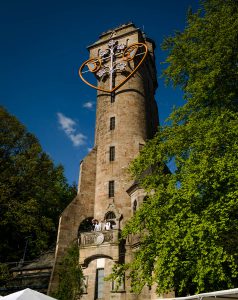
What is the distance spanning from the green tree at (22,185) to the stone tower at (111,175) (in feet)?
8.15

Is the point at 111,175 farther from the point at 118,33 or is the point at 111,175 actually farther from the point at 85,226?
the point at 118,33

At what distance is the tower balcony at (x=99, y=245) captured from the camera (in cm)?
1844

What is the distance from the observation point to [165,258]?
977 centimetres

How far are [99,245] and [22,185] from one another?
321 inches

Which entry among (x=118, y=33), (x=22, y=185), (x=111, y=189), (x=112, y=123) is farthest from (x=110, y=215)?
(x=118, y=33)

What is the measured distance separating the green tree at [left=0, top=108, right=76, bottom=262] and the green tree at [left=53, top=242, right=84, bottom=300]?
109 inches

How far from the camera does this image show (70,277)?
18547 mm

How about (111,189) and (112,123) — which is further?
(112,123)

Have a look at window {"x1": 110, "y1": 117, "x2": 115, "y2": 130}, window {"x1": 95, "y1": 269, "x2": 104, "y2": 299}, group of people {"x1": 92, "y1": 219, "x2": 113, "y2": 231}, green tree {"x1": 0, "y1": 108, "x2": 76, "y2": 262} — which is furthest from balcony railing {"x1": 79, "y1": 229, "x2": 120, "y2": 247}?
window {"x1": 110, "y1": 117, "x2": 115, "y2": 130}

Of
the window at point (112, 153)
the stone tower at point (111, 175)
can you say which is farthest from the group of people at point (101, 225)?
the window at point (112, 153)

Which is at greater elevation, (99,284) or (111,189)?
(111,189)

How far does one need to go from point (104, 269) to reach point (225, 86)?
12.2m

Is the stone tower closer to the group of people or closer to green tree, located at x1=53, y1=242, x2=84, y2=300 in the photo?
the group of people

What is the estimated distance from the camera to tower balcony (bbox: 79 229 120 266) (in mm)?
18438
